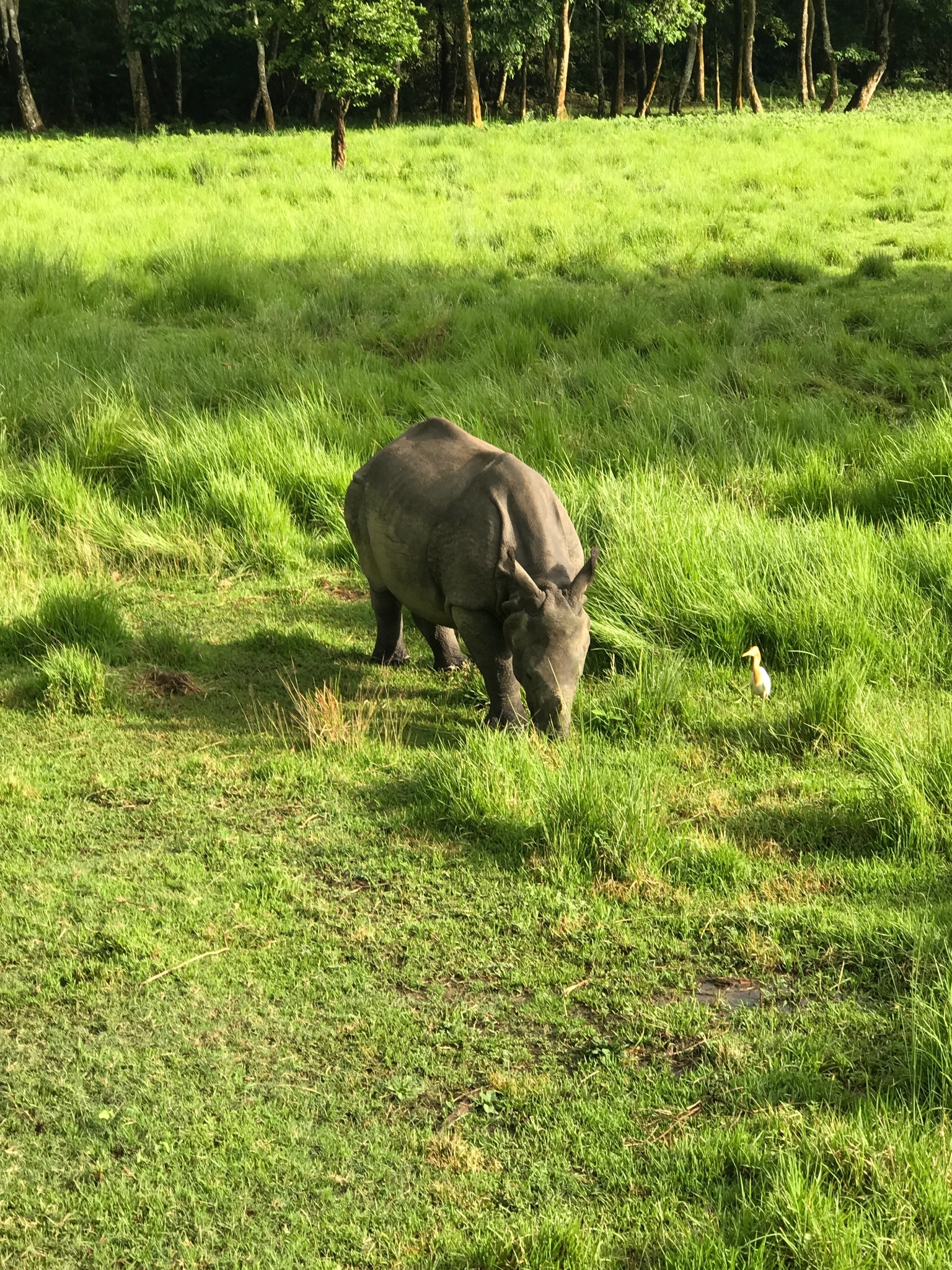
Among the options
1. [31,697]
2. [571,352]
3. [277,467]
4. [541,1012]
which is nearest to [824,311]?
[571,352]

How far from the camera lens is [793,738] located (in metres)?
5.38

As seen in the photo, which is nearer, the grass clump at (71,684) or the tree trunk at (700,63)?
the grass clump at (71,684)

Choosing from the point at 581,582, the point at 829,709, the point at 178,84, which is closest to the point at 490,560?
the point at 581,582

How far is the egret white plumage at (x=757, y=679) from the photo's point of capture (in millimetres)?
5746

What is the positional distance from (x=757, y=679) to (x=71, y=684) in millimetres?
3385

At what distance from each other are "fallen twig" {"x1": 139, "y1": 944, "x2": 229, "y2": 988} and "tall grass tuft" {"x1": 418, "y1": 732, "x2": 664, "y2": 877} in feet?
3.53

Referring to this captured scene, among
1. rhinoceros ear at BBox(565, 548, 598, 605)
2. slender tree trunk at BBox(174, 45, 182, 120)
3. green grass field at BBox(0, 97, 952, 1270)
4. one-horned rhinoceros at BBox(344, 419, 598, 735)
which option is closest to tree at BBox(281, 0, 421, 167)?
green grass field at BBox(0, 97, 952, 1270)

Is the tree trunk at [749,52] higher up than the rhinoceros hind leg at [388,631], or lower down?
higher up

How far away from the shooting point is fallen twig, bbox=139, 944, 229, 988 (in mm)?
4000

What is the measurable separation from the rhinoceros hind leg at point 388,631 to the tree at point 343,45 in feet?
48.2

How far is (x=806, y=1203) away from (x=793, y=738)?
2.73 metres

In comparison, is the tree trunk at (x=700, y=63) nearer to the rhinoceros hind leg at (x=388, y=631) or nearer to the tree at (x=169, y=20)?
the tree at (x=169, y=20)

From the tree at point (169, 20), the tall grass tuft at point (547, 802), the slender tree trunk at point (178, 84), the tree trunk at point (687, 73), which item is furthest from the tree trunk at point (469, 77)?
the tall grass tuft at point (547, 802)

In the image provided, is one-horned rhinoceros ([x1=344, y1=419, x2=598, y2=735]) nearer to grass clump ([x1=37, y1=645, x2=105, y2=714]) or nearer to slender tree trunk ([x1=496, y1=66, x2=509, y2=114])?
grass clump ([x1=37, y1=645, x2=105, y2=714])
